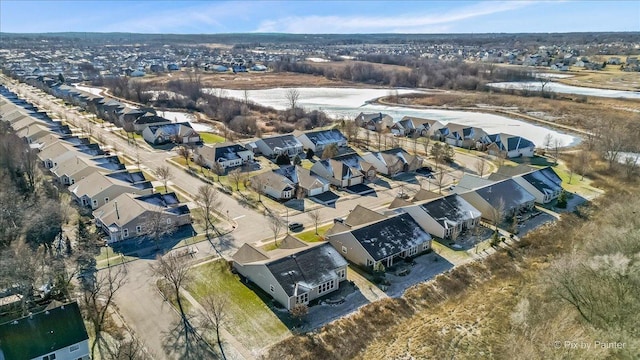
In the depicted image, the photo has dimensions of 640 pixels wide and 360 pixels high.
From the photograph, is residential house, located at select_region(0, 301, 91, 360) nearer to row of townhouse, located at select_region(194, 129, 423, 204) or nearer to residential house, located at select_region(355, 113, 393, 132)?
row of townhouse, located at select_region(194, 129, 423, 204)

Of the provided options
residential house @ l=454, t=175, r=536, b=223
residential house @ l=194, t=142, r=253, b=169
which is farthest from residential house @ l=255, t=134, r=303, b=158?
residential house @ l=454, t=175, r=536, b=223

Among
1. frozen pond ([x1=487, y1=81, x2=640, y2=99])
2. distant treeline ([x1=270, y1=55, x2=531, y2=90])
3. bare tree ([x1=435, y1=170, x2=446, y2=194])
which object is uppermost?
distant treeline ([x1=270, y1=55, x2=531, y2=90])

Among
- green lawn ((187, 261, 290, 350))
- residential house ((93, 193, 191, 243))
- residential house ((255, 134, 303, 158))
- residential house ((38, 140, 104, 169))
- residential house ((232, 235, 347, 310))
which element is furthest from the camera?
residential house ((255, 134, 303, 158))

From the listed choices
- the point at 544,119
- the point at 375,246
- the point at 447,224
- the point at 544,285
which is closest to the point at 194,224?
the point at 375,246

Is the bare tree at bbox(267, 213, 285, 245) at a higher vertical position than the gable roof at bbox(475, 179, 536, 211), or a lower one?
lower

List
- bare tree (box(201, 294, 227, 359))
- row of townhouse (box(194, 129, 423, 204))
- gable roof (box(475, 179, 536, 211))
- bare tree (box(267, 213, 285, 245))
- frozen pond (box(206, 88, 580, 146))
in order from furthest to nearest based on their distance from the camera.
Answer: frozen pond (box(206, 88, 580, 146)), row of townhouse (box(194, 129, 423, 204)), gable roof (box(475, 179, 536, 211)), bare tree (box(267, 213, 285, 245)), bare tree (box(201, 294, 227, 359))

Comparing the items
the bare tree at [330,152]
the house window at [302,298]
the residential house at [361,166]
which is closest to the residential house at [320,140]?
the bare tree at [330,152]

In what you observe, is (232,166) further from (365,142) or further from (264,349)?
(264,349)

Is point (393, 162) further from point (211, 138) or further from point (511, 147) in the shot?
point (211, 138)
